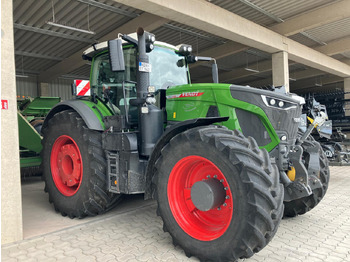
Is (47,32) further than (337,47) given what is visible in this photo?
No

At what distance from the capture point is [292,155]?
10.8 ft

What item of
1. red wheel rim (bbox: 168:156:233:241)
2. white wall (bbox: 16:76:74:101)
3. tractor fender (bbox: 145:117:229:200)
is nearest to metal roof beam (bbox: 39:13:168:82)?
white wall (bbox: 16:76:74:101)

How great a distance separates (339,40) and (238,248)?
44.7 ft

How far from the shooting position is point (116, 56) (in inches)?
121

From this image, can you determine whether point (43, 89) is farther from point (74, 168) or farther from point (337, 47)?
point (337, 47)

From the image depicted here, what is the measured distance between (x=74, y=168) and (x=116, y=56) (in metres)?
1.83

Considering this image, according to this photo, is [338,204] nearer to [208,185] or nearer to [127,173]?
[208,185]

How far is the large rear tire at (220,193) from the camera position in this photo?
2.43 meters

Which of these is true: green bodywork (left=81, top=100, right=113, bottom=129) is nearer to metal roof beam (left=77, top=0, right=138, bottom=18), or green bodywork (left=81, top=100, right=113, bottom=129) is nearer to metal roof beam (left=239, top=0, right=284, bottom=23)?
metal roof beam (left=77, top=0, right=138, bottom=18)

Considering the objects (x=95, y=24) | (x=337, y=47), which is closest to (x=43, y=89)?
(x=95, y=24)

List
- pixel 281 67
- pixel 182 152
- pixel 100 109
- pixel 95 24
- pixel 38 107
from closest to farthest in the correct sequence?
pixel 182 152, pixel 100 109, pixel 38 107, pixel 95 24, pixel 281 67

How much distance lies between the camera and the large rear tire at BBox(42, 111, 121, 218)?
3.81 meters

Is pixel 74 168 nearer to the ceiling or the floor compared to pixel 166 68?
nearer to the floor

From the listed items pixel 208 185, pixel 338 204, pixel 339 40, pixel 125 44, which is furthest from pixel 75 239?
pixel 339 40
